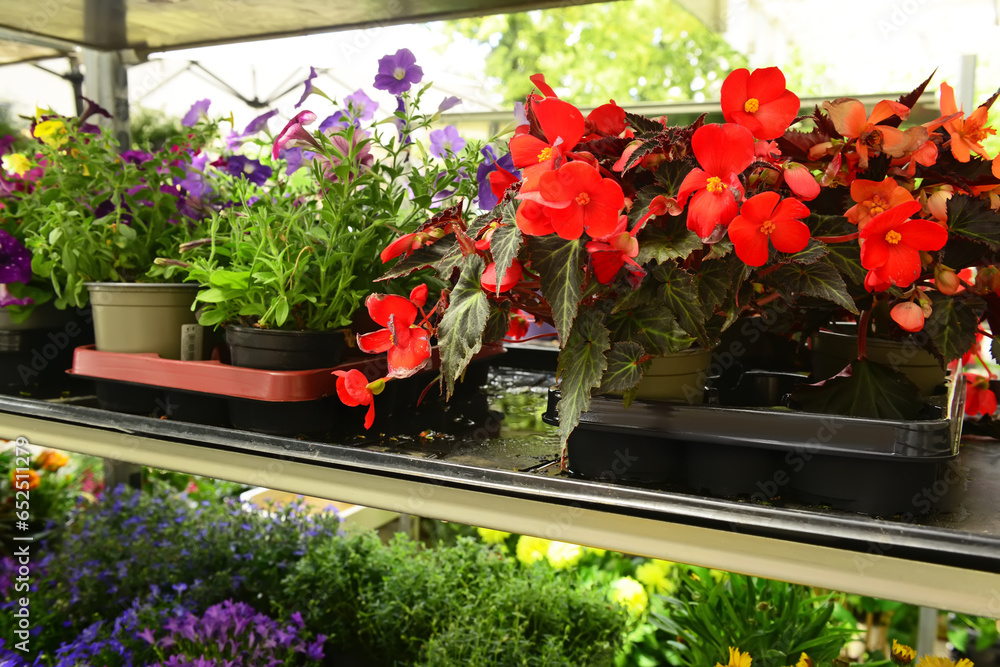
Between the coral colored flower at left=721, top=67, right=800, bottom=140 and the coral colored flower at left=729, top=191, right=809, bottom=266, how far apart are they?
0.23 ft

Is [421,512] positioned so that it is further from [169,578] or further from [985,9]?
[985,9]

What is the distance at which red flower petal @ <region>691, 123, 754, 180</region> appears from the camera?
563 mm

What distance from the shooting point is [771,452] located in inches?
25.0

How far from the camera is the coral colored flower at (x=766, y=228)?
55 cm

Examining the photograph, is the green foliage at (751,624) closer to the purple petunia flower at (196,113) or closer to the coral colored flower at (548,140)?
the coral colored flower at (548,140)

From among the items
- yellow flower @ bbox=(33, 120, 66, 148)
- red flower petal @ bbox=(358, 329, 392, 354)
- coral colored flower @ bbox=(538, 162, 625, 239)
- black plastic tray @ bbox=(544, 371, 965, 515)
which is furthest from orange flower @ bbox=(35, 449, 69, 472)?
coral colored flower @ bbox=(538, 162, 625, 239)

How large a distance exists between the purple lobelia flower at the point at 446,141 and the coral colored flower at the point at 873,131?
1.64 ft

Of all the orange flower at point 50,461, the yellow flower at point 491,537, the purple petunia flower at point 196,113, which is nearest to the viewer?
the purple petunia flower at point 196,113

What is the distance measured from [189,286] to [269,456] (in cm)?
32

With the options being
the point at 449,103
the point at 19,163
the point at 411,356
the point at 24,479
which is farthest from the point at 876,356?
the point at 24,479

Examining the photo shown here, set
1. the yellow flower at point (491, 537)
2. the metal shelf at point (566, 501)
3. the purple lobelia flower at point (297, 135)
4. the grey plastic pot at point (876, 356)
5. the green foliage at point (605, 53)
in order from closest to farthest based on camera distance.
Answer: the metal shelf at point (566, 501), the grey plastic pot at point (876, 356), the purple lobelia flower at point (297, 135), the yellow flower at point (491, 537), the green foliage at point (605, 53)

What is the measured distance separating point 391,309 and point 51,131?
0.76 metres

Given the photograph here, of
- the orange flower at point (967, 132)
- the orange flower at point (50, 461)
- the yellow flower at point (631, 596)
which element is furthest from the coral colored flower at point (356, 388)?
the orange flower at point (50, 461)

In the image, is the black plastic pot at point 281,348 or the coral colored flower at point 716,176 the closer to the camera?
the coral colored flower at point 716,176
